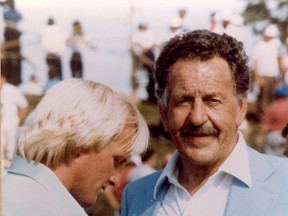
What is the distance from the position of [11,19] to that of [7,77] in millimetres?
432

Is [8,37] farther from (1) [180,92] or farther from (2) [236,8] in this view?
(1) [180,92]

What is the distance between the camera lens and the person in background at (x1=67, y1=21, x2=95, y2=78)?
5.27 feet

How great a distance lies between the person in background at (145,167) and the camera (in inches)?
76.7

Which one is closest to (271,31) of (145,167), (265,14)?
(265,14)

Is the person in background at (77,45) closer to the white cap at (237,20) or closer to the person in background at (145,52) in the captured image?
the person in background at (145,52)

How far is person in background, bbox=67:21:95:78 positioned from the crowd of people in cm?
41

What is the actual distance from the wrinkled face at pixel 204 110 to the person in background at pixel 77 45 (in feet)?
1.81

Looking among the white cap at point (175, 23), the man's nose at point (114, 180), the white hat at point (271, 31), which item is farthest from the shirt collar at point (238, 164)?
the white hat at point (271, 31)

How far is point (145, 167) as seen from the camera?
203 centimetres

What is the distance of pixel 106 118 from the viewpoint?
36.9 inches

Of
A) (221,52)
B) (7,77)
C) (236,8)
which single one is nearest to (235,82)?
(221,52)

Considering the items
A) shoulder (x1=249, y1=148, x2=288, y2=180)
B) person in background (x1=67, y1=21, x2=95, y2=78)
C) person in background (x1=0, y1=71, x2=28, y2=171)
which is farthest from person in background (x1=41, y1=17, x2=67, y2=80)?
shoulder (x1=249, y1=148, x2=288, y2=180)

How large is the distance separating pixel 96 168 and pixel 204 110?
0.22 m

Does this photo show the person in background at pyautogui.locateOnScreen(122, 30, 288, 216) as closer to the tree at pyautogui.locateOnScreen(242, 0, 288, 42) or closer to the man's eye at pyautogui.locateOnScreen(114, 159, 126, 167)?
the man's eye at pyautogui.locateOnScreen(114, 159, 126, 167)
